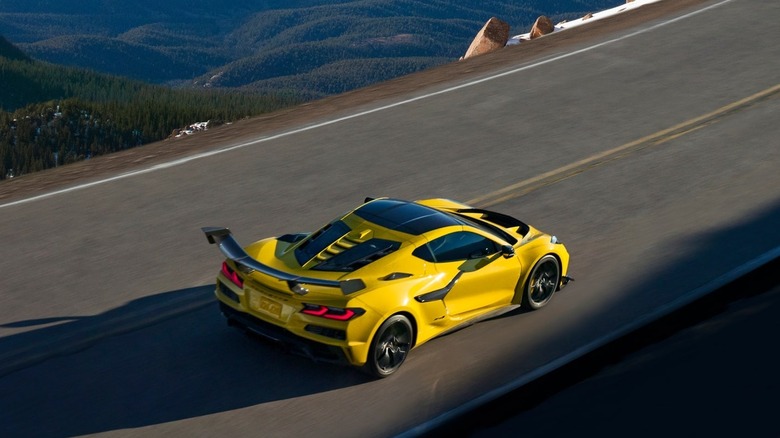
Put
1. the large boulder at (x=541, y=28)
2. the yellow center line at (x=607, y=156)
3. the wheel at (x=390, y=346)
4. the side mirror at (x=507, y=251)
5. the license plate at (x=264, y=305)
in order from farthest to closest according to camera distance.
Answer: the large boulder at (x=541, y=28) < the yellow center line at (x=607, y=156) < the side mirror at (x=507, y=251) < the license plate at (x=264, y=305) < the wheel at (x=390, y=346)

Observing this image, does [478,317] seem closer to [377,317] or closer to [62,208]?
[377,317]

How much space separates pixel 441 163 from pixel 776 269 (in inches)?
234

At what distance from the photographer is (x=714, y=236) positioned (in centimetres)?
1330

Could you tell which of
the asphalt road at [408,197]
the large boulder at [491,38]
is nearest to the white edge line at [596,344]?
the asphalt road at [408,197]

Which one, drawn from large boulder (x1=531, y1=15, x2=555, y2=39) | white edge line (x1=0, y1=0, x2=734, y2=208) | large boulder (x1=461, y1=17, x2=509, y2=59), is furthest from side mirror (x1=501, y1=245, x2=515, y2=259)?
large boulder (x1=531, y1=15, x2=555, y2=39)

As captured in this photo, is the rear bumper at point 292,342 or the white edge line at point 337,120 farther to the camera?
the white edge line at point 337,120

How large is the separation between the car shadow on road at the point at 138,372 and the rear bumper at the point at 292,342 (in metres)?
0.31

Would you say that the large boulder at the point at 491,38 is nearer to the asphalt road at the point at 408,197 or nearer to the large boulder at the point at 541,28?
the large boulder at the point at 541,28

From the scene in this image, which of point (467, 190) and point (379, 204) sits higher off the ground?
point (379, 204)

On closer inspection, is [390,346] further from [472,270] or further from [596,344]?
[596,344]

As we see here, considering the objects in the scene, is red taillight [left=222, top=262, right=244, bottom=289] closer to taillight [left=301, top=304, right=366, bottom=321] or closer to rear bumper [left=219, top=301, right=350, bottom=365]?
rear bumper [left=219, top=301, right=350, bottom=365]

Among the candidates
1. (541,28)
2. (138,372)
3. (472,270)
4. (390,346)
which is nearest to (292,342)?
(390,346)

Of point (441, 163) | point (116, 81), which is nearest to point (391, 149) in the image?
point (441, 163)

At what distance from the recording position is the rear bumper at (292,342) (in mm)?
9516
